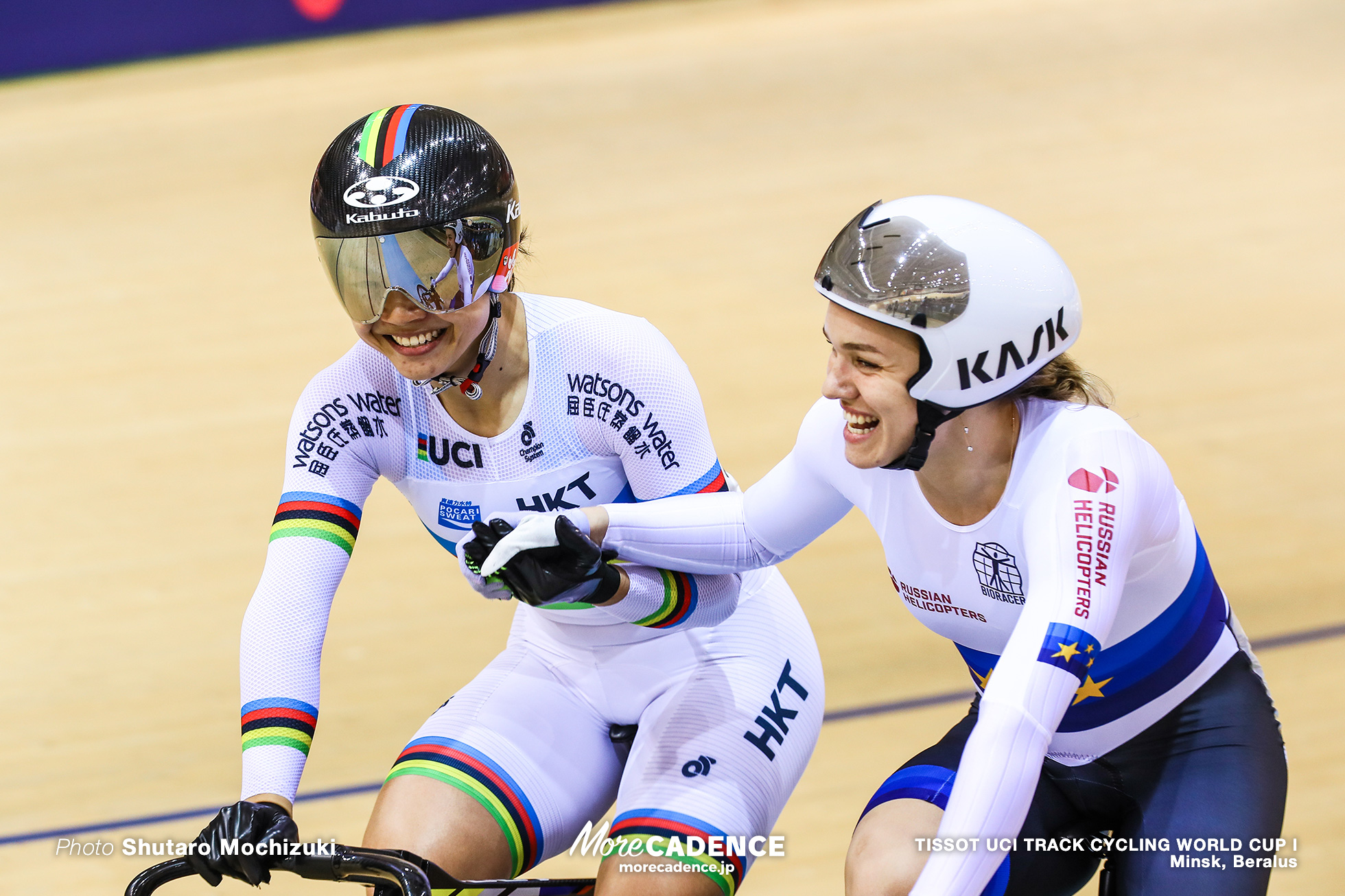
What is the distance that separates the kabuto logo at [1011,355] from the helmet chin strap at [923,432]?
6 cm

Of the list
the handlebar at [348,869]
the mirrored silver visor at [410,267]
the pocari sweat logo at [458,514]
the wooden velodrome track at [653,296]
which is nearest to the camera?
the handlebar at [348,869]

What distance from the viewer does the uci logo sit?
7.87 ft

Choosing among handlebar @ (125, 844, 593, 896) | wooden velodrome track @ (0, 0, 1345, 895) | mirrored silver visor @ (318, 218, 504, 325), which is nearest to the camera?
handlebar @ (125, 844, 593, 896)

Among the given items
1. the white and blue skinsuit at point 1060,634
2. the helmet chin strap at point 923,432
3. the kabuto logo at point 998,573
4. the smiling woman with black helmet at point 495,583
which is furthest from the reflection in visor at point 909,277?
the smiling woman with black helmet at point 495,583

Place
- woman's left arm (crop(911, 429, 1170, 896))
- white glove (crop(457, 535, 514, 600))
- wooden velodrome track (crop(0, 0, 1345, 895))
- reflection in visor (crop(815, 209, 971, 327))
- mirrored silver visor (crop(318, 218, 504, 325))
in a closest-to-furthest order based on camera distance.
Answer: woman's left arm (crop(911, 429, 1170, 896)) < reflection in visor (crop(815, 209, 971, 327)) < mirrored silver visor (crop(318, 218, 504, 325)) < white glove (crop(457, 535, 514, 600)) < wooden velodrome track (crop(0, 0, 1345, 895))

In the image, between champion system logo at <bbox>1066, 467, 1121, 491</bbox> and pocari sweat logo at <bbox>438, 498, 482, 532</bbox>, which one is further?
pocari sweat logo at <bbox>438, 498, 482, 532</bbox>

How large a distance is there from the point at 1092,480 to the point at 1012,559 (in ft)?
0.64

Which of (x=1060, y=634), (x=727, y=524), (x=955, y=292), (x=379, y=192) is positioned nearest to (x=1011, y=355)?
(x=955, y=292)

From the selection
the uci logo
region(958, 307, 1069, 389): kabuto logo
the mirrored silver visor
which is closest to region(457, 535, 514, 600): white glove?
the mirrored silver visor

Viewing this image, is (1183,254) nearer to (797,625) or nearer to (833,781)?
(833,781)

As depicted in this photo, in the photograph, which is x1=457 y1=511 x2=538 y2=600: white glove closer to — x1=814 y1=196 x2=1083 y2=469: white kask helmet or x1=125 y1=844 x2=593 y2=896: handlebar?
x1=125 y1=844 x2=593 y2=896: handlebar

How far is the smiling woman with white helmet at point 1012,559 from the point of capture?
202 cm

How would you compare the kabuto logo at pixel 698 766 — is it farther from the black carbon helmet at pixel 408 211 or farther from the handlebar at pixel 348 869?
the black carbon helmet at pixel 408 211

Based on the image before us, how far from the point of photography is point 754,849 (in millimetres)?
2516
